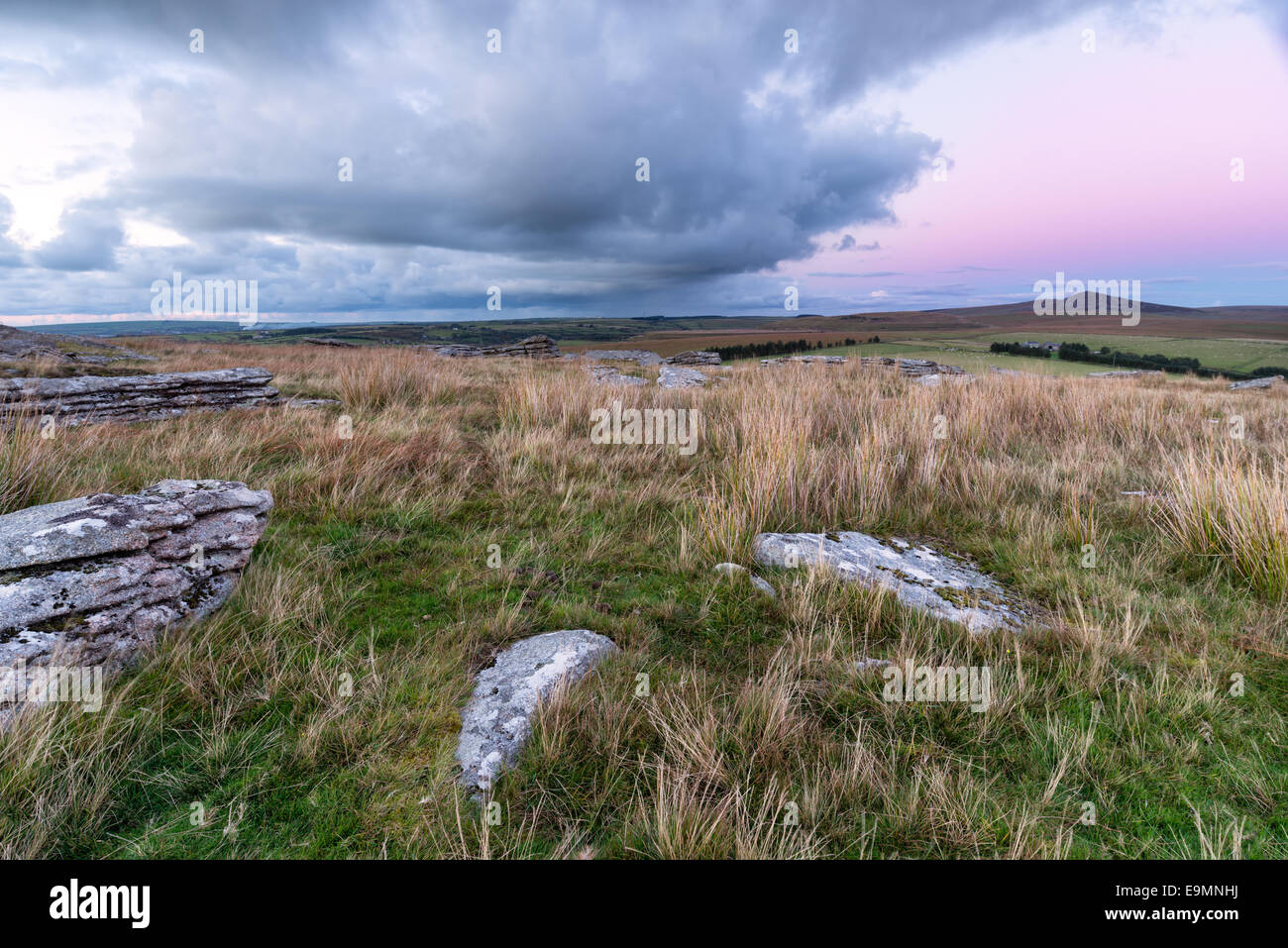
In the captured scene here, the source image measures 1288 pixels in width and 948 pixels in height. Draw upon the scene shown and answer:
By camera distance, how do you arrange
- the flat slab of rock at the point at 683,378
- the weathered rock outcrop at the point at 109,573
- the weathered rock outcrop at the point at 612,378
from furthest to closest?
the flat slab of rock at the point at 683,378, the weathered rock outcrop at the point at 612,378, the weathered rock outcrop at the point at 109,573

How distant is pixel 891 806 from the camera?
1795 mm

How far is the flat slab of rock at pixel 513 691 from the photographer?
203 centimetres

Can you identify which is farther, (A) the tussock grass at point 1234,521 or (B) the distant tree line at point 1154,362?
(B) the distant tree line at point 1154,362

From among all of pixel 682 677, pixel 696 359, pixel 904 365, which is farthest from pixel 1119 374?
pixel 682 677

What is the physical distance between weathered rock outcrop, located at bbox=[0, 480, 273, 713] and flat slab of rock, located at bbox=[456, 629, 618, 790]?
1668 mm

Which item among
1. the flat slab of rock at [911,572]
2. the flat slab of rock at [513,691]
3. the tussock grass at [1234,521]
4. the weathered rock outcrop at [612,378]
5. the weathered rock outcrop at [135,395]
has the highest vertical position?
the weathered rock outcrop at [612,378]

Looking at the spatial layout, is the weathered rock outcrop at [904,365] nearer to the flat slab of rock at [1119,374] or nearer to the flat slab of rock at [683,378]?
the flat slab of rock at [683,378]

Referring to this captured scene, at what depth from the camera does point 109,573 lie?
8.55 feet

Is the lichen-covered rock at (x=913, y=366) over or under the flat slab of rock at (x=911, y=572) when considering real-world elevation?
over

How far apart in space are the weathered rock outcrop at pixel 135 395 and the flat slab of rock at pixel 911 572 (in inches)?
316

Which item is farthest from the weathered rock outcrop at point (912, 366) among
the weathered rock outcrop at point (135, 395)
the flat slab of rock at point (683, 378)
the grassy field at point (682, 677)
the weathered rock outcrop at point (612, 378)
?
the weathered rock outcrop at point (135, 395)

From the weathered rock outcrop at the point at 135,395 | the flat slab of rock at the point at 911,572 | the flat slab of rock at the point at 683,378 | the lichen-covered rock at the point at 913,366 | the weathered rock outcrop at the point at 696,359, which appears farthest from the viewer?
the weathered rock outcrop at the point at 696,359

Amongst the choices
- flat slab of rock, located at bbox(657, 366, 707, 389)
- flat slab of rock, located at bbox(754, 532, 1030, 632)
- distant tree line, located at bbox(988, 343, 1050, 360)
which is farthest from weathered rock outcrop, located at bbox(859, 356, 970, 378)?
distant tree line, located at bbox(988, 343, 1050, 360)

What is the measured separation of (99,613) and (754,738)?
3.00m
